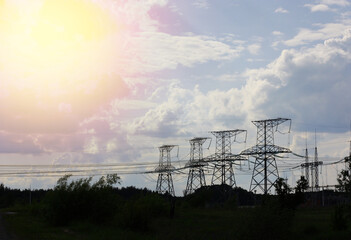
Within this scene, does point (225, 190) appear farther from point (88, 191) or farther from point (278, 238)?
point (278, 238)

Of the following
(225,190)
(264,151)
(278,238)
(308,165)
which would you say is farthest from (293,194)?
(308,165)

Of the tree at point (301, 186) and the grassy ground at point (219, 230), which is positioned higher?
the tree at point (301, 186)

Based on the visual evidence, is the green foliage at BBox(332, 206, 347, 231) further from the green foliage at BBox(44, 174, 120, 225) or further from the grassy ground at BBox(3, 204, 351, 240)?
the green foliage at BBox(44, 174, 120, 225)

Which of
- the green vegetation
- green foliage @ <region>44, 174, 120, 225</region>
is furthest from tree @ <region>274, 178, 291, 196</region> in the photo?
green foliage @ <region>44, 174, 120, 225</region>

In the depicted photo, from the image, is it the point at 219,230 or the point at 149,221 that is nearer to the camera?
the point at 219,230

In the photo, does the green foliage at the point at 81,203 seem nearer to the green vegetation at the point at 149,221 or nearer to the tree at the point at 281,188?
the green vegetation at the point at 149,221

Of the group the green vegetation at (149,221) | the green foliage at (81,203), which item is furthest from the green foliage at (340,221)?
the green foliage at (81,203)

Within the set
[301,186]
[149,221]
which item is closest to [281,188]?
[301,186]

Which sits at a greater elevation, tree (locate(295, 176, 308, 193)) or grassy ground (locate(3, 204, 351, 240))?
tree (locate(295, 176, 308, 193))

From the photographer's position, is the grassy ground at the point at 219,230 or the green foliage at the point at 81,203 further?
the green foliage at the point at 81,203

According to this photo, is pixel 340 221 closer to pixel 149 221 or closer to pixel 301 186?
pixel 301 186

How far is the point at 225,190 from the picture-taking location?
10662 centimetres

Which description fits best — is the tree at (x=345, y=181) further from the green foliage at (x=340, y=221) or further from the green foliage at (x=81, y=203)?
the green foliage at (x=81, y=203)

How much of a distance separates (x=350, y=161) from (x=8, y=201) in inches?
5010
